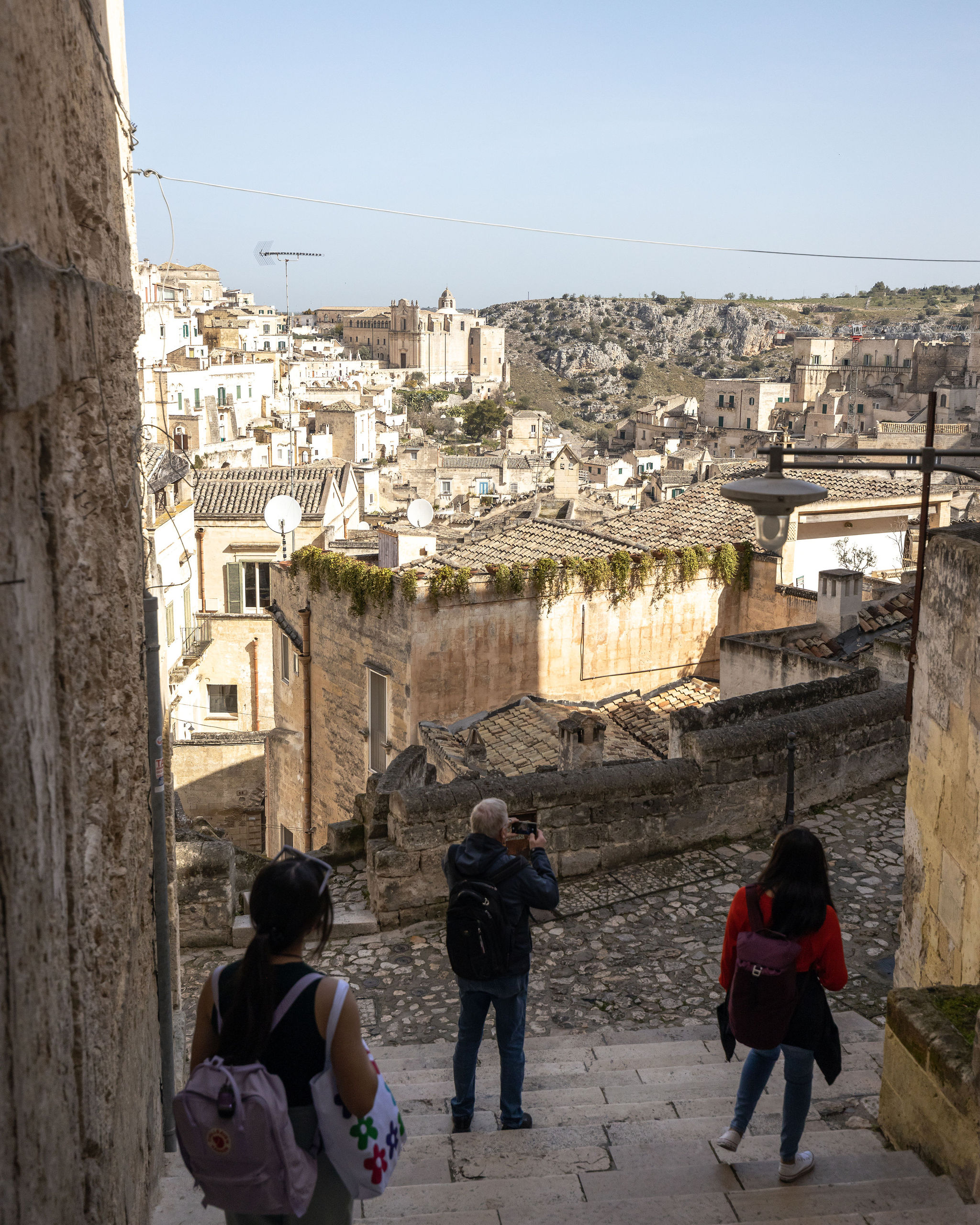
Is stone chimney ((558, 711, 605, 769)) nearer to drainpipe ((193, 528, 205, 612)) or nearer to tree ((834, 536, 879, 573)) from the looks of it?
tree ((834, 536, 879, 573))

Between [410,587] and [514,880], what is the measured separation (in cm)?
969

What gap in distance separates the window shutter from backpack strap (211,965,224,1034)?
92.2 feet

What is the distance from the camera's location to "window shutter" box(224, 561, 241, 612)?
30.4m

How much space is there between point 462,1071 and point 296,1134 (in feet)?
6.06

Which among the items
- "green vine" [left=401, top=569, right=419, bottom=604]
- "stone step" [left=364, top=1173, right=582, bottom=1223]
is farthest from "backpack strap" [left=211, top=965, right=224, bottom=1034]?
"green vine" [left=401, top=569, right=419, bottom=604]

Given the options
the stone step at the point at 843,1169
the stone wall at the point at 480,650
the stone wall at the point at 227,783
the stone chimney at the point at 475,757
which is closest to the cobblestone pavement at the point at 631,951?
the stone step at the point at 843,1169

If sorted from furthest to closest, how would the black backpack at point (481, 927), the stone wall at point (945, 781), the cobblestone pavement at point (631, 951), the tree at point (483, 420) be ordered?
the tree at point (483, 420), the cobblestone pavement at point (631, 951), the stone wall at point (945, 781), the black backpack at point (481, 927)

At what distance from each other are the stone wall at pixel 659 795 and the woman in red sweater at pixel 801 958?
3.55 meters

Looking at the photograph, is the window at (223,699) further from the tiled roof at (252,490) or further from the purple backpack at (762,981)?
the purple backpack at (762,981)

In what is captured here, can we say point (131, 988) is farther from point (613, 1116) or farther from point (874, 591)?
point (874, 591)

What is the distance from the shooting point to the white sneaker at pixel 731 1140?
4.18m

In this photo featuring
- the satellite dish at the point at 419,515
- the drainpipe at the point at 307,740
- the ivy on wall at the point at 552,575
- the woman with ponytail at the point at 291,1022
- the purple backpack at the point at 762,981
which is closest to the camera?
the woman with ponytail at the point at 291,1022

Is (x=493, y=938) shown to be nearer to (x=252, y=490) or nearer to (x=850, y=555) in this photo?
(x=850, y=555)

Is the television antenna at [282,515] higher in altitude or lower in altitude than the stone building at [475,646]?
higher
